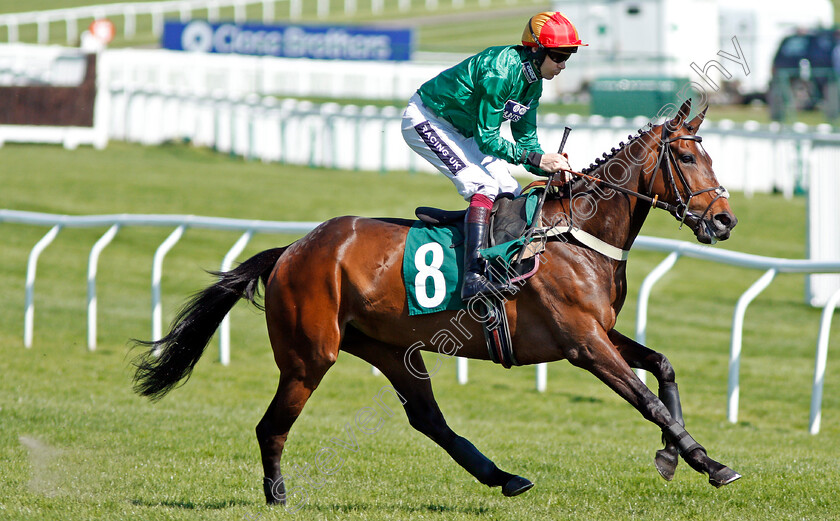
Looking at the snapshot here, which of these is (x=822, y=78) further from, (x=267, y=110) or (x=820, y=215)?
(x=267, y=110)

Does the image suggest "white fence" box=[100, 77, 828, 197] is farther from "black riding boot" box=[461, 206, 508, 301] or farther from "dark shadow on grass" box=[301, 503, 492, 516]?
"dark shadow on grass" box=[301, 503, 492, 516]

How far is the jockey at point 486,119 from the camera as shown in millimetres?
4453

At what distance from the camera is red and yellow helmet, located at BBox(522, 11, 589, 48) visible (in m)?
4.46

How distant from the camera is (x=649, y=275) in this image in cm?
699

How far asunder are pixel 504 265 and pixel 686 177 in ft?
2.82

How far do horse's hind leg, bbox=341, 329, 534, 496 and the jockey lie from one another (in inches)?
24.1

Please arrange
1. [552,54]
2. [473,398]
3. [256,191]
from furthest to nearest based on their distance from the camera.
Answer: [256,191], [473,398], [552,54]

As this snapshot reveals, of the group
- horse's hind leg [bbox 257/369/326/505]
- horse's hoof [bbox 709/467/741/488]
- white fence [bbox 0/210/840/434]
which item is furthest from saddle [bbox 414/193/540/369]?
white fence [bbox 0/210/840/434]

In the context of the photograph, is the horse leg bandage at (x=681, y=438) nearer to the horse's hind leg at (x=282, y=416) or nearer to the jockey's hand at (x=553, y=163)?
the jockey's hand at (x=553, y=163)

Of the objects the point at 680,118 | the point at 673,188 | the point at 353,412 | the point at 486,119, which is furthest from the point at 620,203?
the point at 353,412

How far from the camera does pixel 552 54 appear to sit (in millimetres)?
4508

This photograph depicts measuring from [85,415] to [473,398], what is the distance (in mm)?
2810

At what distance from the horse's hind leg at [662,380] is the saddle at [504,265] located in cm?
49

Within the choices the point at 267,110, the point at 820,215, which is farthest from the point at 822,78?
the point at 267,110
